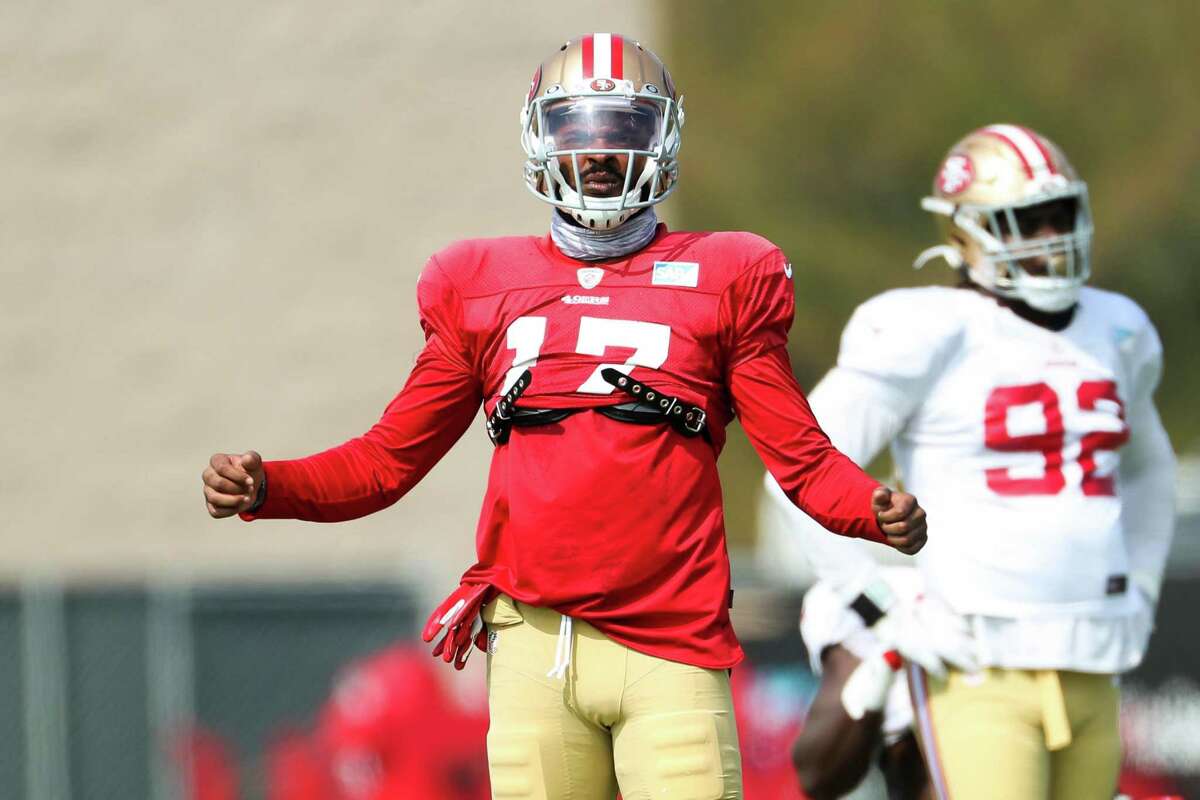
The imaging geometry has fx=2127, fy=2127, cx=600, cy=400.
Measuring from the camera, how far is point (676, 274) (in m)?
3.91

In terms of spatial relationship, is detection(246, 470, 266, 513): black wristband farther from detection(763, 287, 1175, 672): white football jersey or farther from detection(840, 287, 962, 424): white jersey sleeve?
detection(840, 287, 962, 424): white jersey sleeve

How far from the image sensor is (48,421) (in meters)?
13.8

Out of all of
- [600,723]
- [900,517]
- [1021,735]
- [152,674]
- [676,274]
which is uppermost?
[676,274]

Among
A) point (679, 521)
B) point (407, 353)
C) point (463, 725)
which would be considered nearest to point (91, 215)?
point (407, 353)

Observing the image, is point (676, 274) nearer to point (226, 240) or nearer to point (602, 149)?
point (602, 149)

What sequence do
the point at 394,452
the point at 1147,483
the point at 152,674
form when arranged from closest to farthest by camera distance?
the point at 394,452
the point at 1147,483
the point at 152,674

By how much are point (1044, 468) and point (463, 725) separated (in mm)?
4168

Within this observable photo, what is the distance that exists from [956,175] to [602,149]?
1.48m

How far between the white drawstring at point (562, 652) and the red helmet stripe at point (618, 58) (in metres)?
1.02

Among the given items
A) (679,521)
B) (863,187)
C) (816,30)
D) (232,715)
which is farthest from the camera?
(816,30)

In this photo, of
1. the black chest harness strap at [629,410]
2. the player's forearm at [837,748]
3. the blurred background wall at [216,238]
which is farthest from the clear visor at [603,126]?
the blurred background wall at [216,238]

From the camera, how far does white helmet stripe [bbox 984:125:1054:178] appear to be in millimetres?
4984

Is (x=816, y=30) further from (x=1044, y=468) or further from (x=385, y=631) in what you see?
(x=1044, y=468)

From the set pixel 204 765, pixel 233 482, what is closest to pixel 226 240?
pixel 204 765
